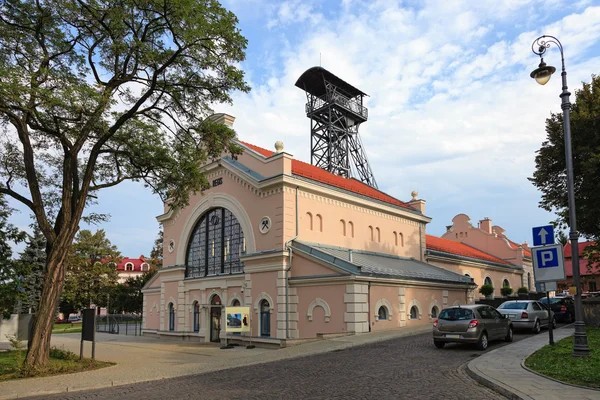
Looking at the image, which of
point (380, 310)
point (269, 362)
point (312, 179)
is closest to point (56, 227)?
point (269, 362)

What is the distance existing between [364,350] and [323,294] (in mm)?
6343

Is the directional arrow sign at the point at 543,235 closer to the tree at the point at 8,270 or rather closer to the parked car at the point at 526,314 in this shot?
the parked car at the point at 526,314

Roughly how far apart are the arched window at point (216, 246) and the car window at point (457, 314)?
13308mm

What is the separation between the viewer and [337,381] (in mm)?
11062

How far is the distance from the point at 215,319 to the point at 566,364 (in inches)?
837

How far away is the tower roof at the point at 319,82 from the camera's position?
4406 centimetres

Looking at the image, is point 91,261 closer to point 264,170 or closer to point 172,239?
point 172,239

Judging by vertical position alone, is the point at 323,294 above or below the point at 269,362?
above

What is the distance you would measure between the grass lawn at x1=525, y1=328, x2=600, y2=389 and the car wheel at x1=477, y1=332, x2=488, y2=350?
1.88 m

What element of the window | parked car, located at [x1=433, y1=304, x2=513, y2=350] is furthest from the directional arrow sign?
the window

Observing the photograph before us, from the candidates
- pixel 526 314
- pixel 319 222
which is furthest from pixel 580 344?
pixel 319 222

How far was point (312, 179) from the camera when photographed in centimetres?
2588

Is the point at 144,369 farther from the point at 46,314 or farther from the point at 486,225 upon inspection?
the point at 486,225

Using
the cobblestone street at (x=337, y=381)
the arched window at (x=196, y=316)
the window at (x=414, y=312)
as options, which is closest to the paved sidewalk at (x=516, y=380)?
the cobblestone street at (x=337, y=381)
